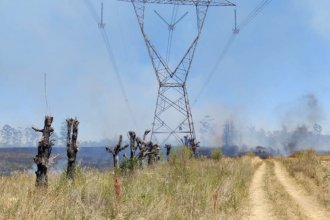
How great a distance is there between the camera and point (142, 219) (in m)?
11.5

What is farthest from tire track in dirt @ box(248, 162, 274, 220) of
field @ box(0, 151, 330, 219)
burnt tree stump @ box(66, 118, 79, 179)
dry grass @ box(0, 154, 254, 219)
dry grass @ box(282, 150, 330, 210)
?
burnt tree stump @ box(66, 118, 79, 179)

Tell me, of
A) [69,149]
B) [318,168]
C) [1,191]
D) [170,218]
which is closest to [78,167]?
[69,149]

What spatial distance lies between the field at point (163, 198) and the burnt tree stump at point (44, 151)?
20.2 inches

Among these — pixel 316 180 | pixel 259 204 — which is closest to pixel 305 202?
pixel 259 204

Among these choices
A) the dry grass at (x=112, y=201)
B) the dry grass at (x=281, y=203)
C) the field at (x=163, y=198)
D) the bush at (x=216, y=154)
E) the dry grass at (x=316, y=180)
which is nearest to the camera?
the dry grass at (x=112, y=201)

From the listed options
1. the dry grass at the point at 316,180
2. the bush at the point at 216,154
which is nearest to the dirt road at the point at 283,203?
the dry grass at the point at 316,180

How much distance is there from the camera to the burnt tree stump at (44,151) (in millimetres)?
15500

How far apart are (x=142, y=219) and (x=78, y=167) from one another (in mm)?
7579

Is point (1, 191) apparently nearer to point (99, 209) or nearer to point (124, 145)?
point (99, 209)

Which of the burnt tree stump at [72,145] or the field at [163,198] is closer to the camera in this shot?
the field at [163,198]

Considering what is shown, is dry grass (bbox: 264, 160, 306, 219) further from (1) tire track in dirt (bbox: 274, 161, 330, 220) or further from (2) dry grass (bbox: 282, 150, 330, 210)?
(2) dry grass (bbox: 282, 150, 330, 210)

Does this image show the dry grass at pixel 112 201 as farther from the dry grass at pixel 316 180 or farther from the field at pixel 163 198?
the dry grass at pixel 316 180

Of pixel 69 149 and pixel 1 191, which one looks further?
pixel 69 149

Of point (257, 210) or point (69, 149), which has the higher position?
point (69, 149)
